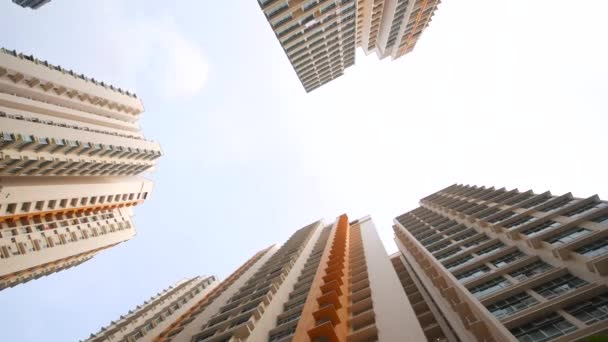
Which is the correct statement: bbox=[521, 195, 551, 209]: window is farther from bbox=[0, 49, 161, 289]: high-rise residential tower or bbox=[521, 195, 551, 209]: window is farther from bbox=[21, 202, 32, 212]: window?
bbox=[21, 202, 32, 212]: window

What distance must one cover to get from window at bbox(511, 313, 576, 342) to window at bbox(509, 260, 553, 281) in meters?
5.70

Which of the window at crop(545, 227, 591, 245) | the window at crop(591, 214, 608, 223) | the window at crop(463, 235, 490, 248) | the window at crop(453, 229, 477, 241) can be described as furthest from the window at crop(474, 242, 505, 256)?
the window at crop(591, 214, 608, 223)

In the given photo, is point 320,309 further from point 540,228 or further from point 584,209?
point 584,209

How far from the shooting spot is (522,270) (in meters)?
31.9

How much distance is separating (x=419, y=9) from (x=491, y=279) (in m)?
61.9

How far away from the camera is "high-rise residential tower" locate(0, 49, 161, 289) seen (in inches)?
2095

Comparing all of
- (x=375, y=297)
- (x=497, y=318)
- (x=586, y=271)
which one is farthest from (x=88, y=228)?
(x=586, y=271)

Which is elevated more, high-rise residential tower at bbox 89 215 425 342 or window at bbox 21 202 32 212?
window at bbox 21 202 32 212

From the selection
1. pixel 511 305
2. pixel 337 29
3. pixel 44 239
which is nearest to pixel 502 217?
pixel 511 305

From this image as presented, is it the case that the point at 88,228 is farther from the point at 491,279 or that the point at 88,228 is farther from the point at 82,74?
the point at 491,279

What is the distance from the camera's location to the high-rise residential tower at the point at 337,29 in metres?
56.4

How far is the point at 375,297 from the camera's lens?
3566 cm

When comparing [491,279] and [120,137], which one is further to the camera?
[120,137]

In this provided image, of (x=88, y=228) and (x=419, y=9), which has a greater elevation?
(x=419, y=9)
